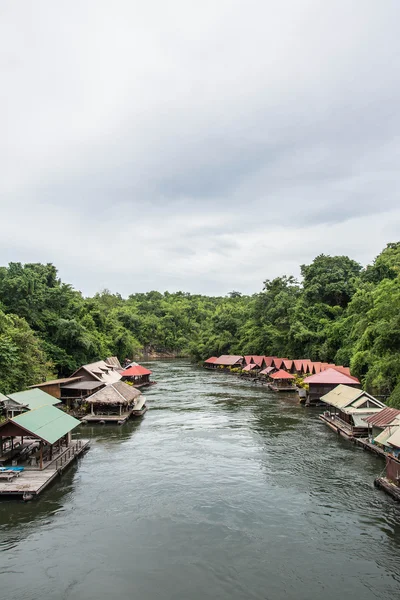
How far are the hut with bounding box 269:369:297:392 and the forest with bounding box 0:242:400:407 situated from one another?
6.83m

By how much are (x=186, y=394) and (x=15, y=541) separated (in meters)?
33.4

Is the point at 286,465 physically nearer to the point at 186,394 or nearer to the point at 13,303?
the point at 186,394

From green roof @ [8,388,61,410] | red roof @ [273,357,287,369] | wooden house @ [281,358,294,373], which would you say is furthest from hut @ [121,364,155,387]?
green roof @ [8,388,61,410]

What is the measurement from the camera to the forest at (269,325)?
3162 cm

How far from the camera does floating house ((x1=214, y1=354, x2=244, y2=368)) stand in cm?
7762

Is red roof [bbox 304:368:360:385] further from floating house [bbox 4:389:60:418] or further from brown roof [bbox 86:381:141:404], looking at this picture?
floating house [bbox 4:389:60:418]

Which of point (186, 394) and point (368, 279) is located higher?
point (368, 279)

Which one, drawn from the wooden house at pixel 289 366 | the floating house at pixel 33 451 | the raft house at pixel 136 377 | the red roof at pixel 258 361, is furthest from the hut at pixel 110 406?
the red roof at pixel 258 361

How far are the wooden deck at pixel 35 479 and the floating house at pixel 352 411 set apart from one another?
17011 mm

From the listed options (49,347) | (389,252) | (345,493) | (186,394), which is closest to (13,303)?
(49,347)

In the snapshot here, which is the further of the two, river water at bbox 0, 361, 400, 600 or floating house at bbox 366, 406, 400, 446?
floating house at bbox 366, 406, 400, 446

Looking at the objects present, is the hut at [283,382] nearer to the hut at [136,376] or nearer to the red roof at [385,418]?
the hut at [136,376]

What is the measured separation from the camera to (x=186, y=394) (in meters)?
47.7

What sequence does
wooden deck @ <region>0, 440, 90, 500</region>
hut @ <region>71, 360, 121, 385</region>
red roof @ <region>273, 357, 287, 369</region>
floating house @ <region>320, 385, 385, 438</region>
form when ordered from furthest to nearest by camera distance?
red roof @ <region>273, 357, 287, 369</region> → hut @ <region>71, 360, 121, 385</region> → floating house @ <region>320, 385, 385, 438</region> → wooden deck @ <region>0, 440, 90, 500</region>
